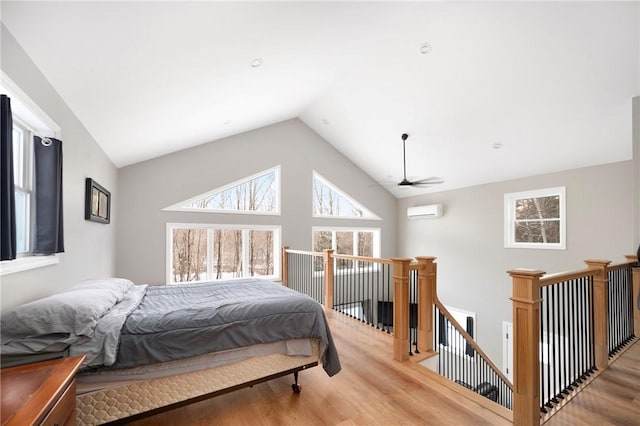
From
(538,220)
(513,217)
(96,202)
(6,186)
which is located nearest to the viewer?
(6,186)

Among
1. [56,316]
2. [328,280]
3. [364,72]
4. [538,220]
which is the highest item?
[364,72]

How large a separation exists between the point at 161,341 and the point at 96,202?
2198mm

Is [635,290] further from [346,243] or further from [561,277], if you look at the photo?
[346,243]

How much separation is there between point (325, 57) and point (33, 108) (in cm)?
281

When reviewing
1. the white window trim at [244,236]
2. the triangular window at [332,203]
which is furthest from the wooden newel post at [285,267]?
the triangular window at [332,203]

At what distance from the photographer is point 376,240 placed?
7.52 meters

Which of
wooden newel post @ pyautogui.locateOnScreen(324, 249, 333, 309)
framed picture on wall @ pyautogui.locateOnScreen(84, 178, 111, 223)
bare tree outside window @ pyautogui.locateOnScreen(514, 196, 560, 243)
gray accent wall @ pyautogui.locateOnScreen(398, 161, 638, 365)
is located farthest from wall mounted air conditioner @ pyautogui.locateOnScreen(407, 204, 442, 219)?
framed picture on wall @ pyautogui.locateOnScreen(84, 178, 111, 223)

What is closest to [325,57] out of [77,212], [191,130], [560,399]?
[191,130]

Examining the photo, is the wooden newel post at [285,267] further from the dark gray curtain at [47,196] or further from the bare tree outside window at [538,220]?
the bare tree outside window at [538,220]

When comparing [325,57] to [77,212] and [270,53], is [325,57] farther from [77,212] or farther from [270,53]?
[77,212]

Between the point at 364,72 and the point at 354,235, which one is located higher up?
the point at 364,72

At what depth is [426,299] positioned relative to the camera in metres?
3.04

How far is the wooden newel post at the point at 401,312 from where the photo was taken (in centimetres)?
292

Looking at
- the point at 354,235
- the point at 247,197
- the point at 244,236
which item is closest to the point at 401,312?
the point at 244,236
